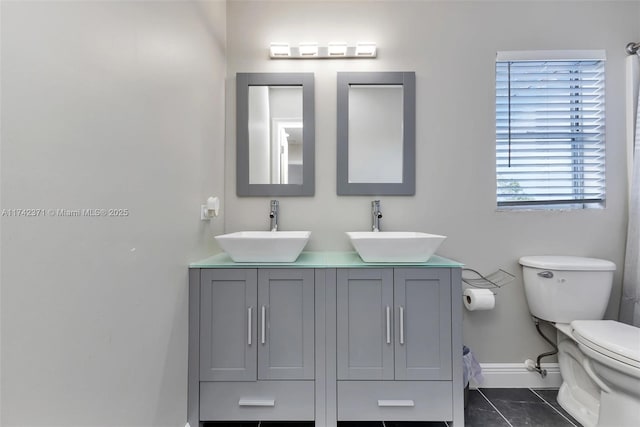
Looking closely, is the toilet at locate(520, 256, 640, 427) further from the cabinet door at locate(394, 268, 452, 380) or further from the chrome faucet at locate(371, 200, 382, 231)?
the chrome faucet at locate(371, 200, 382, 231)

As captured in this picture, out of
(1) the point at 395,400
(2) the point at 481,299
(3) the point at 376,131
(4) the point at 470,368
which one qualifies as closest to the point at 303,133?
(3) the point at 376,131

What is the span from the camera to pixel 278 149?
1850mm

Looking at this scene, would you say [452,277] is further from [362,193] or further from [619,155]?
[619,155]

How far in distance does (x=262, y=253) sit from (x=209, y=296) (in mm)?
331

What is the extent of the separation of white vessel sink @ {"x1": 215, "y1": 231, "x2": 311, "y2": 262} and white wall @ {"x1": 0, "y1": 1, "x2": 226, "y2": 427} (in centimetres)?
21

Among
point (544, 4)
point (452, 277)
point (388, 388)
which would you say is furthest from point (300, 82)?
point (388, 388)

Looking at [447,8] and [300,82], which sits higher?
[447,8]

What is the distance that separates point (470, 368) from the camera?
157cm

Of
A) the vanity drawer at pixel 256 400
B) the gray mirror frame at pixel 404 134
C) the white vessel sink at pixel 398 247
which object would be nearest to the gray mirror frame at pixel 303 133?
the gray mirror frame at pixel 404 134

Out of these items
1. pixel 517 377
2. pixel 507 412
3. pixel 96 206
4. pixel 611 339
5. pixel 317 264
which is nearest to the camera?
pixel 96 206

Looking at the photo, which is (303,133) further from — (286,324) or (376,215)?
(286,324)

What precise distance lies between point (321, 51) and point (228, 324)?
1.67 meters

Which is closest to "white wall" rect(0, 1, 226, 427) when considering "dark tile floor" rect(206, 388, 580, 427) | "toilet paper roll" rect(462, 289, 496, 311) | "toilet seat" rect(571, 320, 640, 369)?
"dark tile floor" rect(206, 388, 580, 427)

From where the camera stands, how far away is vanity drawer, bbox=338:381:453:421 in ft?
4.45
